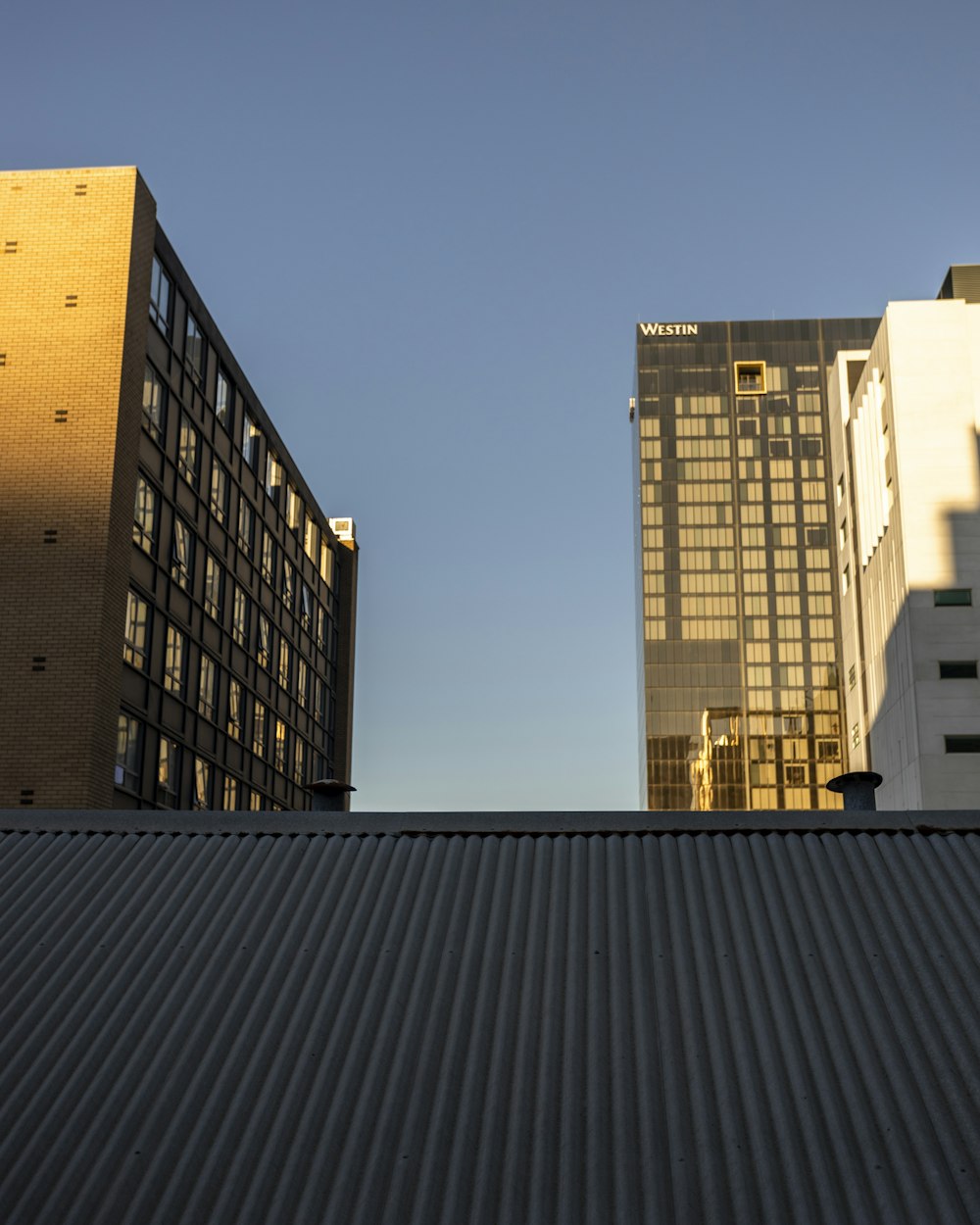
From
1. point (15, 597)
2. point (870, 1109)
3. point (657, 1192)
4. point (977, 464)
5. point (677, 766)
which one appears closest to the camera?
point (657, 1192)

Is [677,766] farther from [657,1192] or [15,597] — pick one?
[657,1192]

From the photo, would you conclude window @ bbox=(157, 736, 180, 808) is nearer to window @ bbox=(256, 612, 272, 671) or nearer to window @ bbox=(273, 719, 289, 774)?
window @ bbox=(256, 612, 272, 671)

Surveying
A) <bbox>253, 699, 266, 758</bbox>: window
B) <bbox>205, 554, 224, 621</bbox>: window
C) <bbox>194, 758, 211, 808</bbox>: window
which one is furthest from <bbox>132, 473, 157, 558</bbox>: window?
<bbox>253, 699, 266, 758</bbox>: window

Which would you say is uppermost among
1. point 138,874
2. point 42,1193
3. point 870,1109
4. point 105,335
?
point 105,335

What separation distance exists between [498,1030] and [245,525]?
50.4 m

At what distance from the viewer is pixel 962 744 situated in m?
60.7

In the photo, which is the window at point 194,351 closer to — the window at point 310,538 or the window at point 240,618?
the window at point 240,618

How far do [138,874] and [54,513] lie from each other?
27.5 meters

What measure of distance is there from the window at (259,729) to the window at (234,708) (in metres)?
2.39

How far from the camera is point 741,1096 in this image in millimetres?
10641

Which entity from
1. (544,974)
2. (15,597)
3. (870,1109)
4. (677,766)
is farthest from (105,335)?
(677,766)

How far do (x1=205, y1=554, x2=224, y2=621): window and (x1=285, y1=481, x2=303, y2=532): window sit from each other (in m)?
14.5

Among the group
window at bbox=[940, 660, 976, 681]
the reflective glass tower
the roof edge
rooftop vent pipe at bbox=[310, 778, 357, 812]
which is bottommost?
the roof edge

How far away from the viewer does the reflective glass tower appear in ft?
578
